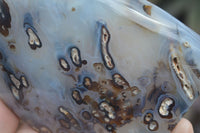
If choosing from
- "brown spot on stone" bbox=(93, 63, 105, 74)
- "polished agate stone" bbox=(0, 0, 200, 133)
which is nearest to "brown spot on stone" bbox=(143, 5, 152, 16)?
"polished agate stone" bbox=(0, 0, 200, 133)

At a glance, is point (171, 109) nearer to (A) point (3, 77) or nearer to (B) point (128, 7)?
(B) point (128, 7)

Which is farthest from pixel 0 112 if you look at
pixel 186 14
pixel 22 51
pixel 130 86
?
pixel 186 14

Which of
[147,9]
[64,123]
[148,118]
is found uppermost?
[147,9]

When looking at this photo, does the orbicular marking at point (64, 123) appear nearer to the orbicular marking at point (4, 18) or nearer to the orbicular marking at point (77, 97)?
the orbicular marking at point (77, 97)

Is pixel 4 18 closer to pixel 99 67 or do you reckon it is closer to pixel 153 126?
pixel 99 67

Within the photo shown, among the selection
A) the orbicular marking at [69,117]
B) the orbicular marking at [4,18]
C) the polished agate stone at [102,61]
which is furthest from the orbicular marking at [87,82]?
the orbicular marking at [4,18]

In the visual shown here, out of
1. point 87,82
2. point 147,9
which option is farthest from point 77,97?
point 147,9
